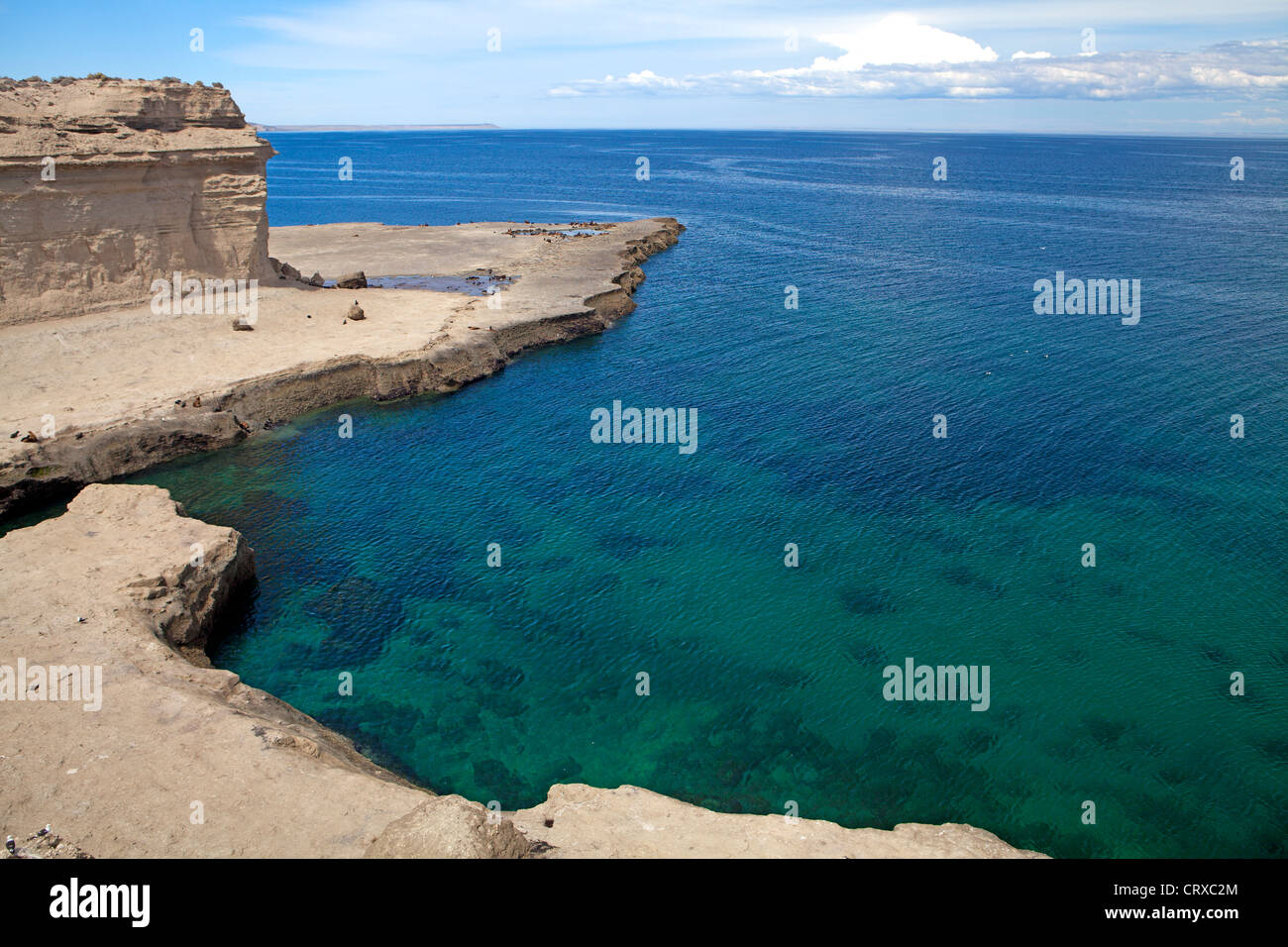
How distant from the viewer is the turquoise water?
23.2m

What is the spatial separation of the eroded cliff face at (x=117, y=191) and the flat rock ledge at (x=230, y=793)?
2880cm

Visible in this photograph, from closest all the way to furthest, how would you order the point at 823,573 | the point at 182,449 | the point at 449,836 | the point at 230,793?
the point at 449,836 < the point at 230,793 < the point at 823,573 < the point at 182,449

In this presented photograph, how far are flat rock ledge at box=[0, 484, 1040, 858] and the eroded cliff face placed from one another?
28797mm

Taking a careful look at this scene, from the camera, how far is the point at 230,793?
1858cm

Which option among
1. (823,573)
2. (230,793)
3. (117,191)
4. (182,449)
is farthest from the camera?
(117,191)

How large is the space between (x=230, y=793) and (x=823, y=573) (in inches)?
808

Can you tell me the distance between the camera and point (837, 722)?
24.8 metres

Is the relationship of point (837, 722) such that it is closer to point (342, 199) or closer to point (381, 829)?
point (381, 829)

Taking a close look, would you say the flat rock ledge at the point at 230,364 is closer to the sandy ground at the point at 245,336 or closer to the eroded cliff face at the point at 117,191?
the sandy ground at the point at 245,336

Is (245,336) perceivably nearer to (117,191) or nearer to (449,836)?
(117,191)

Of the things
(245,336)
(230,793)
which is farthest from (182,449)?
(230,793)

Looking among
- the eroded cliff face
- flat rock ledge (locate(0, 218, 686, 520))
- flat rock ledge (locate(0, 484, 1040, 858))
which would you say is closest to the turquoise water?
flat rock ledge (locate(0, 218, 686, 520))
